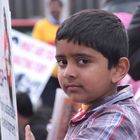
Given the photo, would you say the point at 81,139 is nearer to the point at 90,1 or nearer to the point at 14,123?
the point at 14,123

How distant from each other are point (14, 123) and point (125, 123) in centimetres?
44

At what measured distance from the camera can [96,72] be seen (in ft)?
6.74

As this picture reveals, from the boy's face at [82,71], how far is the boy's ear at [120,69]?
2cm

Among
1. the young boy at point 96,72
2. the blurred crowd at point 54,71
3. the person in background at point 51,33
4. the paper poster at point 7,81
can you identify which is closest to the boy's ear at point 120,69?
the young boy at point 96,72

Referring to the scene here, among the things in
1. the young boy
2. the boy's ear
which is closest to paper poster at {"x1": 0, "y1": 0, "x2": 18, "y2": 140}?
the young boy

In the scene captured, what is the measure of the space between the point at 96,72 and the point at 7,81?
356 millimetres

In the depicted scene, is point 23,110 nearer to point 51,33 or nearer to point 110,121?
point 51,33

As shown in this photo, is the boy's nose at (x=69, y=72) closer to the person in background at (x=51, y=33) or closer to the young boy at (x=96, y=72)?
the young boy at (x=96, y=72)

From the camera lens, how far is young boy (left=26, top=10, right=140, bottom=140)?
6.63ft

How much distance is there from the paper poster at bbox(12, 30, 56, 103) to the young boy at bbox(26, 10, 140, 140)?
4703 millimetres

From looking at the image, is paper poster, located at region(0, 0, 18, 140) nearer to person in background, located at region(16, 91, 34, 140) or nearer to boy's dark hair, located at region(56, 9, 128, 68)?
boy's dark hair, located at region(56, 9, 128, 68)

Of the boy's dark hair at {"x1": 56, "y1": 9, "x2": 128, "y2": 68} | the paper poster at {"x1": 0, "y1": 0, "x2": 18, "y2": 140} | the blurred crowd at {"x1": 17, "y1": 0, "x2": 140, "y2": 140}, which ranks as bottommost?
the blurred crowd at {"x1": 17, "y1": 0, "x2": 140, "y2": 140}

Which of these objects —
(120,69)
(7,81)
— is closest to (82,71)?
(120,69)

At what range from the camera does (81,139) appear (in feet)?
6.59
